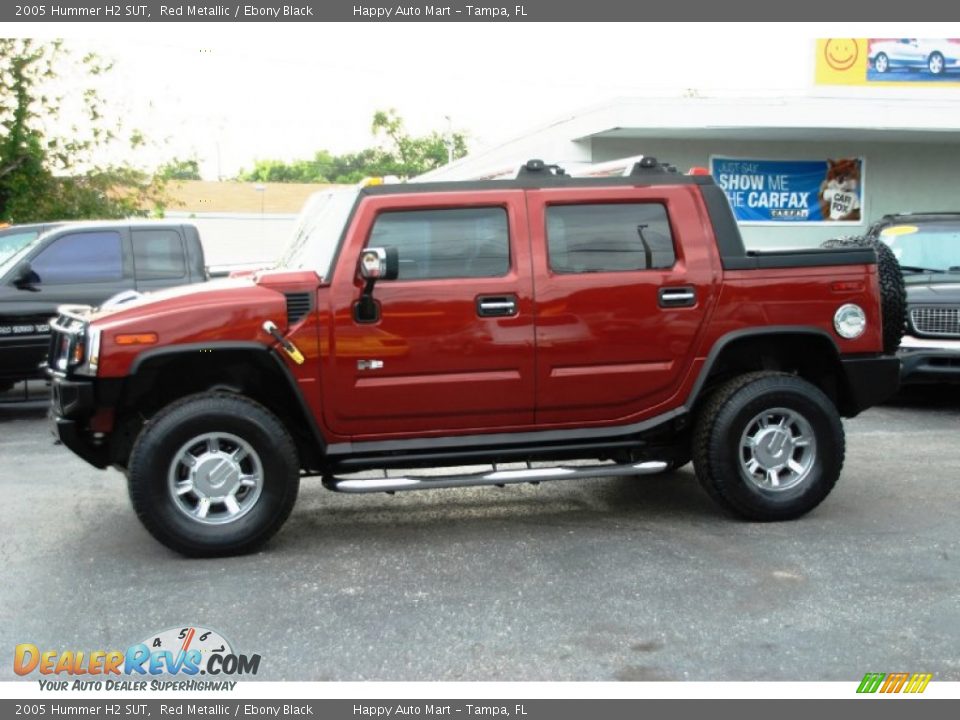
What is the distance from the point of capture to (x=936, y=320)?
938cm

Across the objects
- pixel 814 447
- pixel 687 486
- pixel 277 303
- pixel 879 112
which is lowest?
pixel 687 486

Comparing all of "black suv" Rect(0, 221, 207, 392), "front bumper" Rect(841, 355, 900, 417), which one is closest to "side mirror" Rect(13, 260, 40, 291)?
"black suv" Rect(0, 221, 207, 392)

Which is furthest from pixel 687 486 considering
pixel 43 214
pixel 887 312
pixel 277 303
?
pixel 43 214

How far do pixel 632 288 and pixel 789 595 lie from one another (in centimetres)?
188

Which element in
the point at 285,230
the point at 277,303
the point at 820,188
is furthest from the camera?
the point at 285,230

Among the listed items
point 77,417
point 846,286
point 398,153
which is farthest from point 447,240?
point 398,153

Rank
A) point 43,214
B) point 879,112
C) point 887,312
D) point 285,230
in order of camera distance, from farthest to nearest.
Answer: point 285,230 < point 43,214 < point 879,112 < point 887,312

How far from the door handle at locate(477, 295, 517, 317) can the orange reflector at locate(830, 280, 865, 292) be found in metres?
1.88

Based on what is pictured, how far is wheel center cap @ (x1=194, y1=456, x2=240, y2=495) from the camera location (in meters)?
5.28

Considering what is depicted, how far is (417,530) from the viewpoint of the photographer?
591 centimetres

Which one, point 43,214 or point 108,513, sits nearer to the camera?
point 108,513

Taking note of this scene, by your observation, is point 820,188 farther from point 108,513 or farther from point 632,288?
point 108,513

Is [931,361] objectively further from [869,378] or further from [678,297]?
[678,297]

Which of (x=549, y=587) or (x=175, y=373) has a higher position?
(x=175, y=373)
